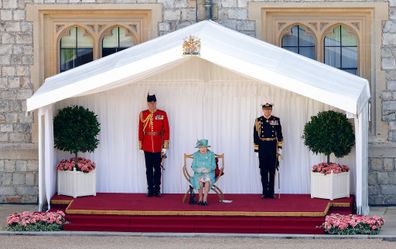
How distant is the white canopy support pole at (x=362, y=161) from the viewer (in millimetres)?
19072

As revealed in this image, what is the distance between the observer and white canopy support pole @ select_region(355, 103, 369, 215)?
19072mm

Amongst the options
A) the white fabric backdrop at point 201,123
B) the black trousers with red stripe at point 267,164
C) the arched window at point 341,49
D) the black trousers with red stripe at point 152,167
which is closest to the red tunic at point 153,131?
the black trousers with red stripe at point 152,167

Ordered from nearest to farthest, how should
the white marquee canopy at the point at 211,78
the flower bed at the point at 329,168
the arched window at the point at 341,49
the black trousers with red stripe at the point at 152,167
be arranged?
the white marquee canopy at the point at 211,78
the flower bed at the point at 329,168
the black trousers with red stripe at the point at 152,167
the arched window at the point at 341,49

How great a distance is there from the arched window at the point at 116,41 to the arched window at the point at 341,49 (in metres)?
3.67

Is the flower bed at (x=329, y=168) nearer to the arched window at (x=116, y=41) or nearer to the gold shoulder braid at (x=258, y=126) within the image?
the gold shoulder braid at (x=258, y=126)

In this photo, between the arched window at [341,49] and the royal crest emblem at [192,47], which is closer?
the royal crest emblem at [192,47]

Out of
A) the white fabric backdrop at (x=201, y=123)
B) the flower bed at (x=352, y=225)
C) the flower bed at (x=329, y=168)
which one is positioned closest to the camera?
the flower bed at (x=352, y=225)

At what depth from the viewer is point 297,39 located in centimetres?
2198

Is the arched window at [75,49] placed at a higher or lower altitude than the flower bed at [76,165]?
higher

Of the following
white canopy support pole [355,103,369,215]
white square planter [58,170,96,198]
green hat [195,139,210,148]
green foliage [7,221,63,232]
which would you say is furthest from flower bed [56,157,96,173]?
white canopy support pole [355,103,369,215]

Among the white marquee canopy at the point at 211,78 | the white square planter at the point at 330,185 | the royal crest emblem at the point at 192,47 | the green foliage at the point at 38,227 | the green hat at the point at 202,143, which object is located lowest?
the green foliage at the point at 38,227

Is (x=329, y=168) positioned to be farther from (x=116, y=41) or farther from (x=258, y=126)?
(x=116, y=41)

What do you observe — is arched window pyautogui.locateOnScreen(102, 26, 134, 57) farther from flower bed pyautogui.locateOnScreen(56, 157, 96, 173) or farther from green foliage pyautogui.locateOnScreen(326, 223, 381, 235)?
green foliage pyautogui.locateOnScreen(326, 223, 381, 235)

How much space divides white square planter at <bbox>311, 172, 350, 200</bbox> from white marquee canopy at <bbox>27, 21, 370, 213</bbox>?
0.44m
